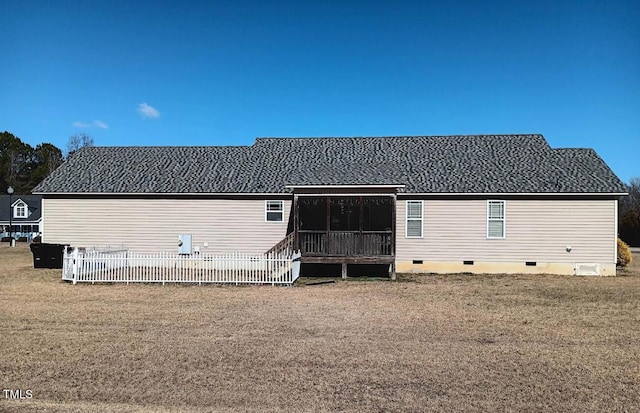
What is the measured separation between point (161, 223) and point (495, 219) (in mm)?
13221

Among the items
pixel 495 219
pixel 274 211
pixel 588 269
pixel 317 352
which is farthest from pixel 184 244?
pixel 588 269

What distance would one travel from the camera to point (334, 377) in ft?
20.1

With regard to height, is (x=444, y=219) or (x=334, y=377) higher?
(x=444, y=219)

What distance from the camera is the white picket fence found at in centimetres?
1502

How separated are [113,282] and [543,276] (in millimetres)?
14824

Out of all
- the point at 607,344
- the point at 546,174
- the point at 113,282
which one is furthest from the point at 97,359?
the point at 546,174

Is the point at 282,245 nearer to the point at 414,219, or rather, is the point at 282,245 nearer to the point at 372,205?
the point at 372,205

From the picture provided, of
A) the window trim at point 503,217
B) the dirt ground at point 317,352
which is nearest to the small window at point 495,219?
the window trim at point 503,217

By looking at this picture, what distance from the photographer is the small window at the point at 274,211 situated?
19.3 metres

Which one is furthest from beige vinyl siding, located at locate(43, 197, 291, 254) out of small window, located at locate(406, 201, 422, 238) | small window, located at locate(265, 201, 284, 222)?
small window, located at locate(406, 201, 422, 238)

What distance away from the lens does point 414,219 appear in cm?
1878

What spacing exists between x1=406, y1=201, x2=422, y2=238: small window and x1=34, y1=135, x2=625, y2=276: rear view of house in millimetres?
41

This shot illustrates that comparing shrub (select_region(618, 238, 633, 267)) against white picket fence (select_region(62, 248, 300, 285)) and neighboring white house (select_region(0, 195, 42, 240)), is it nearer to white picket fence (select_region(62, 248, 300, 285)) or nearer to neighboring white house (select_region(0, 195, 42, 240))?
white picket fence (select_region(62, 248, 300, 285))

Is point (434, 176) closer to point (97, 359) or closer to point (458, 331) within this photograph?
point (458, 331)
